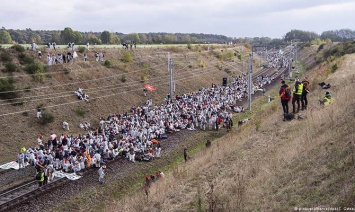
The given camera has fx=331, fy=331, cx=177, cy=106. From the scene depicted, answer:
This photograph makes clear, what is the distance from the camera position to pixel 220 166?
1391 centimetres

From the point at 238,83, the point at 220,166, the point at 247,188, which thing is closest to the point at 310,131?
the point at 220,166

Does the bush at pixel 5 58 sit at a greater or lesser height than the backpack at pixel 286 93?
greater

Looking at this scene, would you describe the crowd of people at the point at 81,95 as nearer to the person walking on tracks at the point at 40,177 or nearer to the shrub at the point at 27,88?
the shrub at the point at 27,88

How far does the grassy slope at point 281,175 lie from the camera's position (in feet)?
27.6

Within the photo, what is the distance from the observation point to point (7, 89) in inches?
1255

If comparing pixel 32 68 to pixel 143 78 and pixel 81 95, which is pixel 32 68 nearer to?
pixel 81 95

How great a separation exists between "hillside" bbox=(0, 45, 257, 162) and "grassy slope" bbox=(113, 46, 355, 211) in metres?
18.1

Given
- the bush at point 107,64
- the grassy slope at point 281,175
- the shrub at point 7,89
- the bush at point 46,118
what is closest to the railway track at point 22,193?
the grassy slope at point 281,175

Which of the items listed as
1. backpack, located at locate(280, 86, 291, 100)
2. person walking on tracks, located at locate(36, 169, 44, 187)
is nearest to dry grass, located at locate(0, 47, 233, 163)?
person walking on tracks, located at locate(36, 169, 44, 187)

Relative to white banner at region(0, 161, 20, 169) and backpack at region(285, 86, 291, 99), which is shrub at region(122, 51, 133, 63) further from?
backpack at region(285, 86, 291, 99)

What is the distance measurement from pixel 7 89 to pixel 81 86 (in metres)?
9.63

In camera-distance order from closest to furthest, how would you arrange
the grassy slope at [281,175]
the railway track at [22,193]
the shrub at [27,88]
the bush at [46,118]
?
the grassy slope at [281,175], the railway track at [22,193], the bush at [46,118], the shrub at [27,88]

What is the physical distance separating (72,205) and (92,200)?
113cm

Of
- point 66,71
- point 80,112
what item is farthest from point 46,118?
point 66,71
